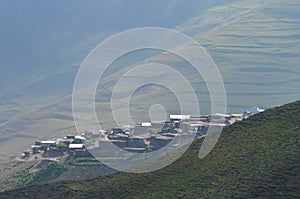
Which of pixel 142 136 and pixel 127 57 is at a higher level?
pixel 127 57

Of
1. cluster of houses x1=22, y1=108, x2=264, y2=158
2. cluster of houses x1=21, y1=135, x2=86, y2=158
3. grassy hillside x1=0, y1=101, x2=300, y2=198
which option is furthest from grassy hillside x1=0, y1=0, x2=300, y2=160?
grassy hillside x1=0, y1=101, x2=300, y2=198

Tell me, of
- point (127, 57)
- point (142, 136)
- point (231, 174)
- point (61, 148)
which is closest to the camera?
point (231, 174)

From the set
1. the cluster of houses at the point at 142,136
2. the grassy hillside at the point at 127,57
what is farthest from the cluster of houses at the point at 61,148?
the grassy hillside at the point at 127,57

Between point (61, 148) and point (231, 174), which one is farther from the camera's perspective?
point (61, 148)

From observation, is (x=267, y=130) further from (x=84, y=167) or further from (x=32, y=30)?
(x=32, y=30)

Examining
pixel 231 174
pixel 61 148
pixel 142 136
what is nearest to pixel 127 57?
pixel 61 148

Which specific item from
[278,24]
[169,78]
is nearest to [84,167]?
[169,78]

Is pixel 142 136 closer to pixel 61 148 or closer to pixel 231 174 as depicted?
pixel 61 148

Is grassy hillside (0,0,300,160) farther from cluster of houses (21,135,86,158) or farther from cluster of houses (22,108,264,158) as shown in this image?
cluster of houses (22,108,264,158)

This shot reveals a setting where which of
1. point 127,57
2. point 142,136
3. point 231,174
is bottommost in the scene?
point 231,174
